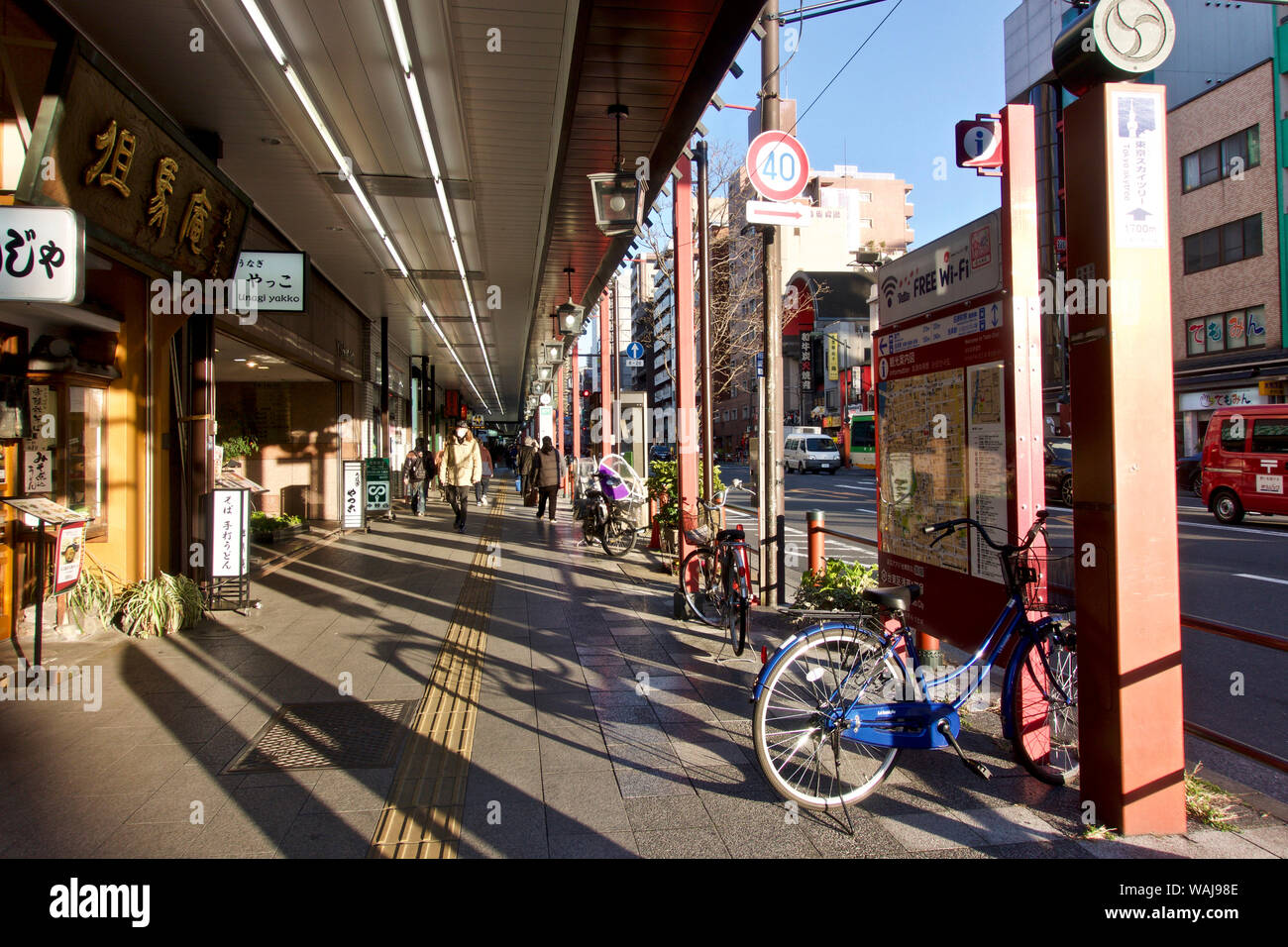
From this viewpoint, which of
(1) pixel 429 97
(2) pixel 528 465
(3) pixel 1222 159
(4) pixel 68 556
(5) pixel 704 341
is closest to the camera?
(4) pixel 68 556

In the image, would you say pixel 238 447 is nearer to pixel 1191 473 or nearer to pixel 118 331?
pixel 118 331

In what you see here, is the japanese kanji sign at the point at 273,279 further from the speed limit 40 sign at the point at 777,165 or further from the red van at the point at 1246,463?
the red van at the point at 1246,463

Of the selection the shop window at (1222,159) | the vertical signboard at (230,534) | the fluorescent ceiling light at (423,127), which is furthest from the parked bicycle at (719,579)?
the shop window at (1222,159)

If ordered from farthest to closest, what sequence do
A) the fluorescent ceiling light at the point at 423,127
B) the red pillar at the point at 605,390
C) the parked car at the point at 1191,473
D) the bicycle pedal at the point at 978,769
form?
the parked car at the point at 1191,473 → the red pillar at the point at 605,390 → the fluorescent ceiling light at the point at 423,127 → the bicycle pedal at the point at 978,769

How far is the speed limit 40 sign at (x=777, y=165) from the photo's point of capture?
7.03 m

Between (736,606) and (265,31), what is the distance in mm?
5420

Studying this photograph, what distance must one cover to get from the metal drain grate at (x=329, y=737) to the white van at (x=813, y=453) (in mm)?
35884

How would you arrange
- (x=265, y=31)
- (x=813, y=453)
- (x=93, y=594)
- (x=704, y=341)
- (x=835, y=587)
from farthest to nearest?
(x=813, y=453)
(x=704, y=341)
(x=835, y=587)
(x=93, y=594)
(x=265, y=31)

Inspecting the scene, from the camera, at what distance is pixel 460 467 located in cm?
1573

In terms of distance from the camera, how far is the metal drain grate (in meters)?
4.31

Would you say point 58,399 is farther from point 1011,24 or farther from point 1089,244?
point 1011,24

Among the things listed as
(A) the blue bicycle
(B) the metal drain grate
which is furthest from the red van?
(B) the metal drain grate

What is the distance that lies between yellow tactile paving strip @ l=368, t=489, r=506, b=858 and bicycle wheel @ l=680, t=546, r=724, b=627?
189cm

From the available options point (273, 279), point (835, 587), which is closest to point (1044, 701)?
point (835, 587)
